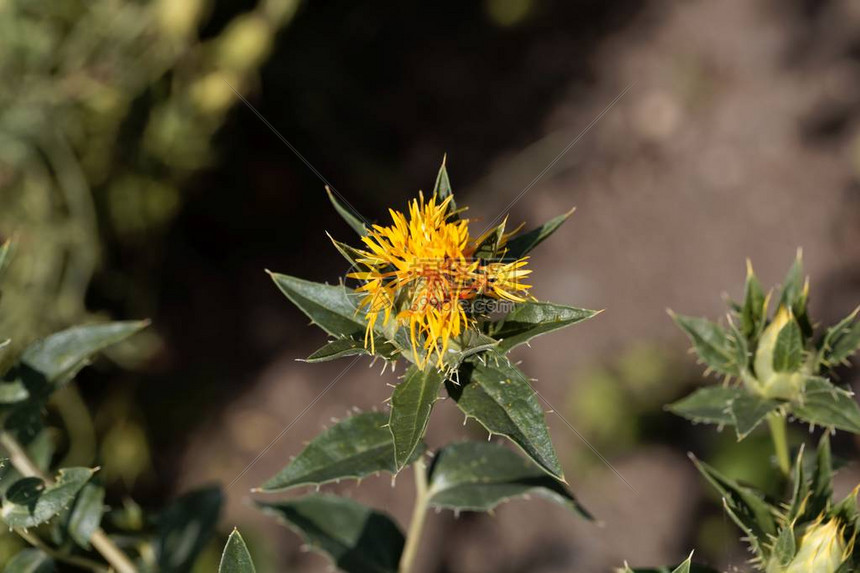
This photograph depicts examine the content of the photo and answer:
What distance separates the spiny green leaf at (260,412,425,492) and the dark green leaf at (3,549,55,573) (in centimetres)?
46

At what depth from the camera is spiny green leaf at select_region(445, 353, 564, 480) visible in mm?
1231

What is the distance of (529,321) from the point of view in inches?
53.2

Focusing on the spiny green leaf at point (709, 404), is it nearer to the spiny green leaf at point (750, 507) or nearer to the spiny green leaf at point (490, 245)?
the spiny green leaf at point (750, 507)

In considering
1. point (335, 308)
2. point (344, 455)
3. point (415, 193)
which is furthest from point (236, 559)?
point (415, 193)

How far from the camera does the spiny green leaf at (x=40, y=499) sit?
1.36 meters

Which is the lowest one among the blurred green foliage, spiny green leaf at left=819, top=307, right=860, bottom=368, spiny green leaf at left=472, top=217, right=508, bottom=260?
spiny green leaf at left=819, top=307, right=860, bottom=368

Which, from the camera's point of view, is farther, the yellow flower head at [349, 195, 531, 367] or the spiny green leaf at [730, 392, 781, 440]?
the spiny green leaf at [730, 392, 781, 440]

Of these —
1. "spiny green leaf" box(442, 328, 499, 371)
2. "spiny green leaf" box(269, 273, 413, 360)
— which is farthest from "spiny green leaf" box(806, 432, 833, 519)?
"spiny green leaf" box(269, 273, 413, 360)

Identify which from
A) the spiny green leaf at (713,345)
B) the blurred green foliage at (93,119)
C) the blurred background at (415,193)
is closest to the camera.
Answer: the spiny green leaf at (713,345)

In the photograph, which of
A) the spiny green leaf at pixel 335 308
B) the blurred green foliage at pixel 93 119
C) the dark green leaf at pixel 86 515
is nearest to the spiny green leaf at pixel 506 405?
the spiny green leaf at pixel 335 308

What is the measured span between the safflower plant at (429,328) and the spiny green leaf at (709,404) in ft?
1.04

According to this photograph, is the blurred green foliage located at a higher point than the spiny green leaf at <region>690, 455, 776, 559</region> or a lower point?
higher

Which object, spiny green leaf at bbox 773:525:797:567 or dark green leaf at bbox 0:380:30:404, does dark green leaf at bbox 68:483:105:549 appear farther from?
spiny green leaf at bbox 773:525:797:567

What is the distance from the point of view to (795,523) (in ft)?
4.67
